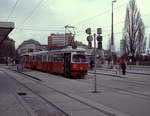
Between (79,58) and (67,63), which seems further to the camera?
(67,63)

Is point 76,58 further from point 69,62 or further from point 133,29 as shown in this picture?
point 133,29

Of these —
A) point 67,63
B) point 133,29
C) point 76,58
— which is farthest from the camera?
point 133,29

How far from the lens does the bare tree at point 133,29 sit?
5069 cm

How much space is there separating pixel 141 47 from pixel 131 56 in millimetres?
4641

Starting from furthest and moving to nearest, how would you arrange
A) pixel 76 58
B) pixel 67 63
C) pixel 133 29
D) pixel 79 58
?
pixel 133 29, pixel 67 63, pixel 79 58, pixel 76 58

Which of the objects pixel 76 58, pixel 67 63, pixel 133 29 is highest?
pixel 133 29

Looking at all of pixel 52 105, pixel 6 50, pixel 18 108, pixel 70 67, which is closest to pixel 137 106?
pixel 52 105

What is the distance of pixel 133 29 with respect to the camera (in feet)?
166

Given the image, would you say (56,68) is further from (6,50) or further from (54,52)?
(6,50)

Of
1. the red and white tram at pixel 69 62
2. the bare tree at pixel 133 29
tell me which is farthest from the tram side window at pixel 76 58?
the bare tree at pixel 133 29

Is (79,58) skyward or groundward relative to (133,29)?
groundward

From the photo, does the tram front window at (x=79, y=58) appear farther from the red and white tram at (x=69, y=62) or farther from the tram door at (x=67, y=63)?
the tram door at (x=67, y=63)

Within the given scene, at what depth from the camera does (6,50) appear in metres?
92.3

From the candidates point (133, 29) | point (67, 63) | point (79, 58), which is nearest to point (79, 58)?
point (79, 58)
